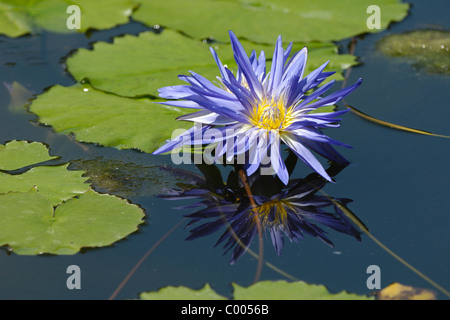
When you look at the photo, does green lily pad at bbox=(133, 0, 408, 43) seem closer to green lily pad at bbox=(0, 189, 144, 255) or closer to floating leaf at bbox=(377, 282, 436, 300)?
green lily pad at bbox=(0, 189, 144, 255)

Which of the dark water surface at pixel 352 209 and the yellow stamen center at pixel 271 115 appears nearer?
the dark water surface at pixel 352 209

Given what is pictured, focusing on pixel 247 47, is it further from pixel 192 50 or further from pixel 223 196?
pixel 223 196

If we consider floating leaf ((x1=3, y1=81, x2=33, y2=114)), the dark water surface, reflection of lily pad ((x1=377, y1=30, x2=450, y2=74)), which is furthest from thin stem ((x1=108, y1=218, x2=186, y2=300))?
reflection of lily pad ((x1=377, y1=30, x2=450, y2=74))

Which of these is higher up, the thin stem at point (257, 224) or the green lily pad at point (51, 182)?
the green lily pad at point (51, 182)

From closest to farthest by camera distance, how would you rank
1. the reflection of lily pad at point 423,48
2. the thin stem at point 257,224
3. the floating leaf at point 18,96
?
the thin stem at point 257,224, the floating leaf at point 18,96, the reflection of lily pad at point 423,48

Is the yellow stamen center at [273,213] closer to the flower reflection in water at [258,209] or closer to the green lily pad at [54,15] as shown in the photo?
Answer: the flower reflection in water at [258,209]

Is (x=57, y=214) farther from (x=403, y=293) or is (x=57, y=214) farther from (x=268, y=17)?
(x=268, y=17)

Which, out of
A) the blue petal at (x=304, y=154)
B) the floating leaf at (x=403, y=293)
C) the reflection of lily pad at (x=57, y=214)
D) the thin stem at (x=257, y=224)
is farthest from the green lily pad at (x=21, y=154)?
the floating leaf at (x=403, y=293)
